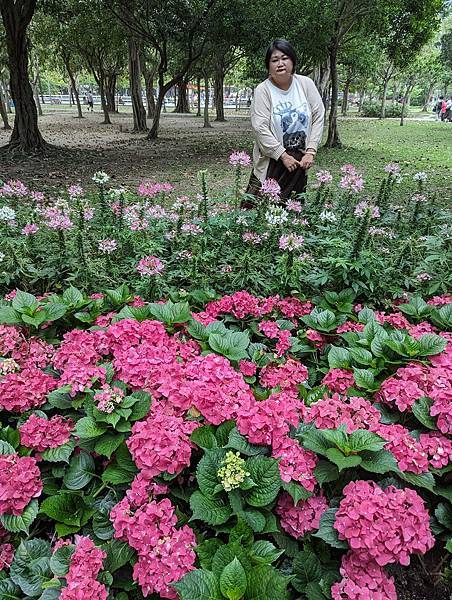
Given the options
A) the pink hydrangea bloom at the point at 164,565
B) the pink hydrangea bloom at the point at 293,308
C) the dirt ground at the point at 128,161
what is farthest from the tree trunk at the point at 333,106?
the pink hydrangea bloom at the point at 164,565

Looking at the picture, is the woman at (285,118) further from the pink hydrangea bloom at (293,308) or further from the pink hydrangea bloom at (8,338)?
the pink hydrangea bloom at (8,338)

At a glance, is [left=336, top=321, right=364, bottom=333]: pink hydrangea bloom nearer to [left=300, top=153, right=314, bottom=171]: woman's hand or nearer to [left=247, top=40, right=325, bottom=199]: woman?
[left=247, top=40, right=325, bottom=199]: woman

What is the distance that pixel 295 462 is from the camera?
5.29 ft

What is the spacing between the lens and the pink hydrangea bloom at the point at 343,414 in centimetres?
174

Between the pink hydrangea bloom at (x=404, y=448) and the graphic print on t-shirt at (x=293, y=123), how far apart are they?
2858mm

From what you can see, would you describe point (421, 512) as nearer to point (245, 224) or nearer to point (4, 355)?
point (4, 355)

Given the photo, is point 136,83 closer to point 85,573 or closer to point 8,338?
point 8,338

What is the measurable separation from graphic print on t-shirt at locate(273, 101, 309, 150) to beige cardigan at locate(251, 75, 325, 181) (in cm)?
7

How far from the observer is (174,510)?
156 cm

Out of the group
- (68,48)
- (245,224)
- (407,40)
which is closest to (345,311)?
(245,224)

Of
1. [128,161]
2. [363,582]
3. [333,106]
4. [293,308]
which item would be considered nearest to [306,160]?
[293,308]

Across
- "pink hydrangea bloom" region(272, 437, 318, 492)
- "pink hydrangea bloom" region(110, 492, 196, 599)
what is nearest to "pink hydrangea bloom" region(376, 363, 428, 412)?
"pink hydrangea bloom" region(272, 437, 318, 492)

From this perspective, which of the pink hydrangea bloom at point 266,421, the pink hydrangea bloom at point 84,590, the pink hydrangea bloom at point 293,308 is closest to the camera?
the pink hydrangea bloom at point 84,590

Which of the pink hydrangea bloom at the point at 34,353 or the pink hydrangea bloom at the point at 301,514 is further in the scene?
the pink hydrangea bloom at the point at 34,353
